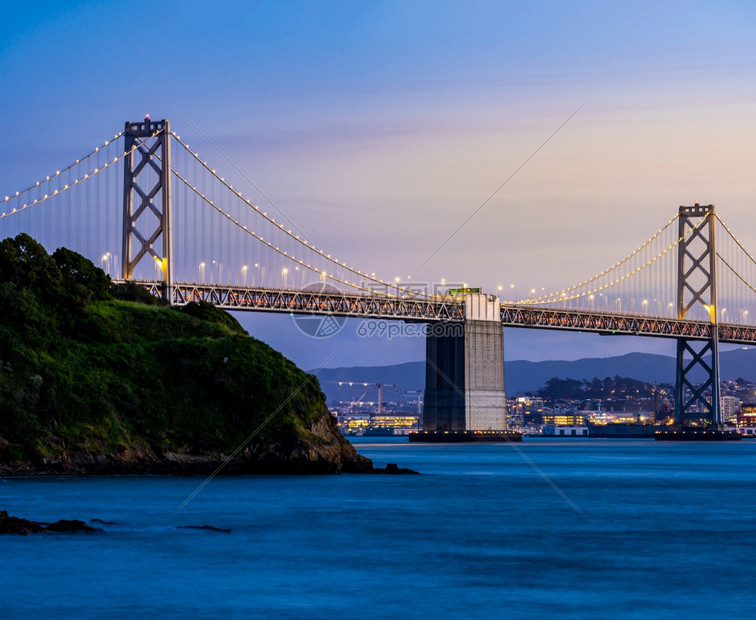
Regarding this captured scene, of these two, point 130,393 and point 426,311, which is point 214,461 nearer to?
point 130,393

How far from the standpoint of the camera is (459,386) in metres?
119

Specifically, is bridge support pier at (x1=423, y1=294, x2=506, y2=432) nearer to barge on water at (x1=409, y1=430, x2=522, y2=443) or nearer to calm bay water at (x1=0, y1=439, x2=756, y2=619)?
barge on water at (x1=409, y1=430, x2=522, y2=443)

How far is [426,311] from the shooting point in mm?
118500

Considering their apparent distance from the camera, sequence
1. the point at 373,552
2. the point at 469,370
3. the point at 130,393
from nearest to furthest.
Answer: the point at 373,552, the point at 130,393, the point at 469,370

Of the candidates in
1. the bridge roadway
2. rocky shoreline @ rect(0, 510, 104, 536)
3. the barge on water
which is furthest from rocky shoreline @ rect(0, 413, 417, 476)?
the barge on water

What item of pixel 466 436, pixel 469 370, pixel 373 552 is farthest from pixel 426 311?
pixel 373 552

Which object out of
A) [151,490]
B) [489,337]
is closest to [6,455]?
[151,490]

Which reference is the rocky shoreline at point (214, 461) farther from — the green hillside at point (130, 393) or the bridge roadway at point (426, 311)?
the bridge roadway at point (426, 311)

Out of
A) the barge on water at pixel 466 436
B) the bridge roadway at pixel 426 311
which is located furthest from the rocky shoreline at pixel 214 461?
the barge on water at pixel 466 436

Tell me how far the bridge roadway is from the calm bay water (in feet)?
147

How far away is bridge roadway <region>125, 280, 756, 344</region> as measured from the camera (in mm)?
99425

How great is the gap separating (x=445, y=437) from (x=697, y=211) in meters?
47.7

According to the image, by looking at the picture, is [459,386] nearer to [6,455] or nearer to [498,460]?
[498,460]

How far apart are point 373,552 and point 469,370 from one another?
278 ft
